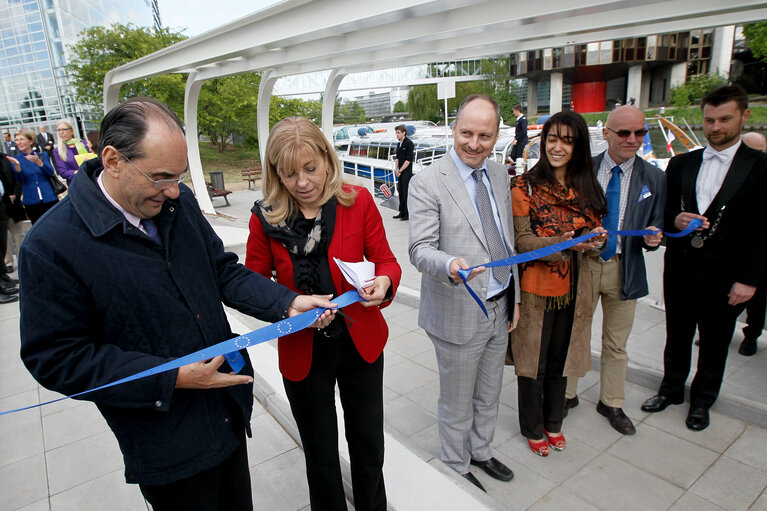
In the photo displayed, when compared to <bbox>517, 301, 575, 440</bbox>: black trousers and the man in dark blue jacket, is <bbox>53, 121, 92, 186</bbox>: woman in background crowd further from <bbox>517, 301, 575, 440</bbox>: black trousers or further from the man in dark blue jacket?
<bbox>517, 301, 575, 440</bbox>: black trousers

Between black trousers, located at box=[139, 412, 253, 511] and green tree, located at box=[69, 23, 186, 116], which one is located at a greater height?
green tree, located at box=[69, 23, 186, 116]

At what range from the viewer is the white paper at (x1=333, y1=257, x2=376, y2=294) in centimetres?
188

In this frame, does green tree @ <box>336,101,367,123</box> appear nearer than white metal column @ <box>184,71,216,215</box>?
No

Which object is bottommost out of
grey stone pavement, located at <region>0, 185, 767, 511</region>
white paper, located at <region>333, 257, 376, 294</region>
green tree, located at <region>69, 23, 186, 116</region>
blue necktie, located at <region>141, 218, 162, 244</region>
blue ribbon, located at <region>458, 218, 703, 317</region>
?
grey stone pavement, located at <region>0, 185, 767, 511</region>

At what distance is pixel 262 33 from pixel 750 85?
52417mm

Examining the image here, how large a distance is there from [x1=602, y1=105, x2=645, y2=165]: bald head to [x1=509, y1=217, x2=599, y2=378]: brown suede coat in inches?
30.1

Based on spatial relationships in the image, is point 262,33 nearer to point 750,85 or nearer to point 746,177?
point 746,177

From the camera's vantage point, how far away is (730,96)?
9.57 feet

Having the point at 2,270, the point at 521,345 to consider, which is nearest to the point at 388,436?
the point at 521,345

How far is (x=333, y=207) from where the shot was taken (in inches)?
81.2

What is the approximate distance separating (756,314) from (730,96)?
2268mm

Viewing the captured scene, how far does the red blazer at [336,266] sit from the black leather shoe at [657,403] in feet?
8.46

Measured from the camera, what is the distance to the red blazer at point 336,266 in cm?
206

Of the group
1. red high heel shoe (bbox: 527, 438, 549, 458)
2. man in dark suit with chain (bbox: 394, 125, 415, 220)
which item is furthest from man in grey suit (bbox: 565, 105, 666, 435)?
man in dark suit with chain (bbox: 394, 125, 415, 220)
